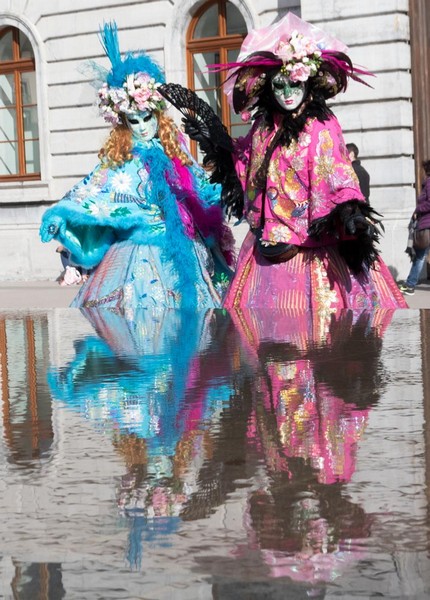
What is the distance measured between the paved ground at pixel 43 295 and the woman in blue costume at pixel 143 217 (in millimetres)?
2300

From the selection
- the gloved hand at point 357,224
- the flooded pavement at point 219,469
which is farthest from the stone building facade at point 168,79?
the flooded pavement at point 219,469

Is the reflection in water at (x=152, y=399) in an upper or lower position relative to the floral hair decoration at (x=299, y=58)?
lower

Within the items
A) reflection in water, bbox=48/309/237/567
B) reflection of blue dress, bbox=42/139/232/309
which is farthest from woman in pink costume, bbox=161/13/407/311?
reflection in water, bbox=48/309/237/567

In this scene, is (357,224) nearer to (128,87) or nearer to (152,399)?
(128,87)

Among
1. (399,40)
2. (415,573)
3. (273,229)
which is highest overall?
(399,40)

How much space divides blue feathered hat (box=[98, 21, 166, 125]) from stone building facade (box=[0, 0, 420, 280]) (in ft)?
19.1

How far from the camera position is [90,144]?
56.3 feet

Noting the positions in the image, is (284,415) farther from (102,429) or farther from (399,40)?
(399,40)

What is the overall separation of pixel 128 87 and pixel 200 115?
1.43 metres

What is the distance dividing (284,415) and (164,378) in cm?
53

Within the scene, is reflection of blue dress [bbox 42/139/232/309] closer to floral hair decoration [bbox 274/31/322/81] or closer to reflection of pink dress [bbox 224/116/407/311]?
reflection of pink dress [bbox 224/116/407/311]

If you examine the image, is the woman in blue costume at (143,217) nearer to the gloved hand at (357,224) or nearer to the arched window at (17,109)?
the gloved hand at (357,224)

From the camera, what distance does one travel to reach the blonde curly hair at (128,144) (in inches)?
336

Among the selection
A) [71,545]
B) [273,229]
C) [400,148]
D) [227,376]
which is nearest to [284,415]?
[227,376]
